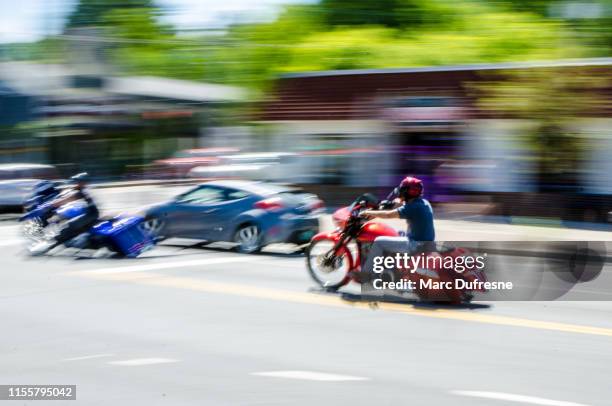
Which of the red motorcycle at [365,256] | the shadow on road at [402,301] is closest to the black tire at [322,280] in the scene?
the red motorcycle at [365,256]

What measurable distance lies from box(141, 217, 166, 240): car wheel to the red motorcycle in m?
5.83

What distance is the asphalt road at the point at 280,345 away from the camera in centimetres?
767

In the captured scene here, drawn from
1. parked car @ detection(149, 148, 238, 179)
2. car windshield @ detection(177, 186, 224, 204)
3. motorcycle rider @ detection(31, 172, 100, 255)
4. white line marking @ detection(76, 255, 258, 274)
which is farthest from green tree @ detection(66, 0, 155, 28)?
white line marking @ detection(76, 255, 258, 274)

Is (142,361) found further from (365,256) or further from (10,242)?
(10,242)

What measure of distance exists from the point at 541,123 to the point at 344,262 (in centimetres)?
882

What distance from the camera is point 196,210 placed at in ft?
58.3

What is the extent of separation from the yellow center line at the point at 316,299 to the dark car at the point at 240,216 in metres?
3.04

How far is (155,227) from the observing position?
59.6 ft

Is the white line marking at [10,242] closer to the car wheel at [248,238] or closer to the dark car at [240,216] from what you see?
the dark car at [240,216]

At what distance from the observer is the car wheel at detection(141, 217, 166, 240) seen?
18109 mm

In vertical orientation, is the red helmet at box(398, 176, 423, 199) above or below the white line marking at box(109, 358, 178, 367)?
above

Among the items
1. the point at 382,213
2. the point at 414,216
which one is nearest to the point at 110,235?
the point at 382,213

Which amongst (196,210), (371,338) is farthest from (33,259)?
(371,338)

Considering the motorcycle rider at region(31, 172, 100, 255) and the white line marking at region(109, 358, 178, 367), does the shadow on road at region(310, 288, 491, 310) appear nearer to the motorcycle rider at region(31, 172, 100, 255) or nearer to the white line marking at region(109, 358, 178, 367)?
the white line marking at region(109, 358, 178, 367)
